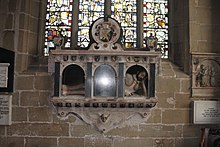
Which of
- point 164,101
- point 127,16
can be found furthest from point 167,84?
point 127,16

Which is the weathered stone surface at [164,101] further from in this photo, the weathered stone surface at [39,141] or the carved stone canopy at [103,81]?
the weathered stone surface at [39,141]

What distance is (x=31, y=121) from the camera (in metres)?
4.93

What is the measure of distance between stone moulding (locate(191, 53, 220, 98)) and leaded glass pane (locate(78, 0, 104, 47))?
1856 mm

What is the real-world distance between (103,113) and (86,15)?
1835 mm

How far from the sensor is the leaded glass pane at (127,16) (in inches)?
214

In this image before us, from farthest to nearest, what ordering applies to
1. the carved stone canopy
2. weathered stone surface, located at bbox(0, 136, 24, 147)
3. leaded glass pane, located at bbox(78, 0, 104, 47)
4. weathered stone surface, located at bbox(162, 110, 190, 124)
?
leaded glass pane, located at bbox(78, 0, 104, 47) → weathered stone surface, located at bbox(162, 110, 190, 124) → weathered stone surface, located at bbox(0, 136, 24, 147) → the carved stone canopy

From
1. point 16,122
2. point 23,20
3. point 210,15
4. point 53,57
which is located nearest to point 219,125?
point 210,15

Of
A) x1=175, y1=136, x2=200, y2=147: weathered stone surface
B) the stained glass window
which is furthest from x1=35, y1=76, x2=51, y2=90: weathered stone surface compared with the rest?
x1=175, y1=136, x2=200, y2=147: weathered stone surface

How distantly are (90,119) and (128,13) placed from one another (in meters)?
2.05

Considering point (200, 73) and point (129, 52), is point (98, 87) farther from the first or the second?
point (200, 73)

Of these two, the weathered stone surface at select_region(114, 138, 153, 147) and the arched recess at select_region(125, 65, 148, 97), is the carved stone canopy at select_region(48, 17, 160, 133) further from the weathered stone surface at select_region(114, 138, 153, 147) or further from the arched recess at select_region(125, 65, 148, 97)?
the weathered stone surface at select_region(114, 138, 153, 147)

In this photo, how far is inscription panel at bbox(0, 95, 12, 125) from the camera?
15.9 ft

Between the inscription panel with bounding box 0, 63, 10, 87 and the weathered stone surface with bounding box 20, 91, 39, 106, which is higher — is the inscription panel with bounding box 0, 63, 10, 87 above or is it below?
above

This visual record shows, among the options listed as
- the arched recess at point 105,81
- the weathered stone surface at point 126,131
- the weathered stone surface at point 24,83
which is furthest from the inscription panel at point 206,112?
the weathered stone surface at point 24,83
